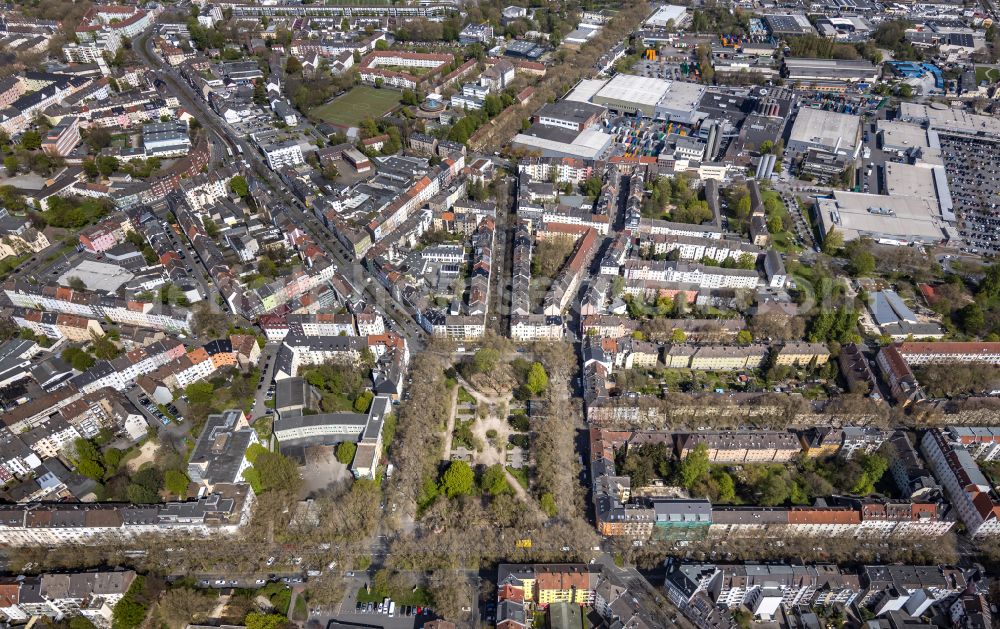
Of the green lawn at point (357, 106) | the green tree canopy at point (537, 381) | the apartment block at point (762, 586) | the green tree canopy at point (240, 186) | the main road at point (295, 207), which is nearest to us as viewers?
the apartment block at point (762, 586)

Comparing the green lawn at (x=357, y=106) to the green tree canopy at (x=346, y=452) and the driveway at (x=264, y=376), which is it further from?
the green tree canopy at (x=346, y=452)

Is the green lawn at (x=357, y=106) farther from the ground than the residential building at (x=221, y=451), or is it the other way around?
the green lawn at (x=357, y=106)

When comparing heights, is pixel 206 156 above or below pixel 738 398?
above

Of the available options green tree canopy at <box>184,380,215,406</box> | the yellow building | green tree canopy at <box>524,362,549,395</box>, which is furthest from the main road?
the yellow building

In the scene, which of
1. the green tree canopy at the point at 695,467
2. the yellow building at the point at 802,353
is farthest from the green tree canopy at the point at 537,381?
the yellow building at the point at 802,353

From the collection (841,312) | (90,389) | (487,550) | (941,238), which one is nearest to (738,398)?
(841,312)

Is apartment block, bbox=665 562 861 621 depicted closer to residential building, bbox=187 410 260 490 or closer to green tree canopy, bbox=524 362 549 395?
green tree canopy, bbox=524 362 549 395

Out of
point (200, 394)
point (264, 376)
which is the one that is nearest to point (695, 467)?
point (264, 376)

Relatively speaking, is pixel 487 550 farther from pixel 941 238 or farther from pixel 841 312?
pixel 941 238
